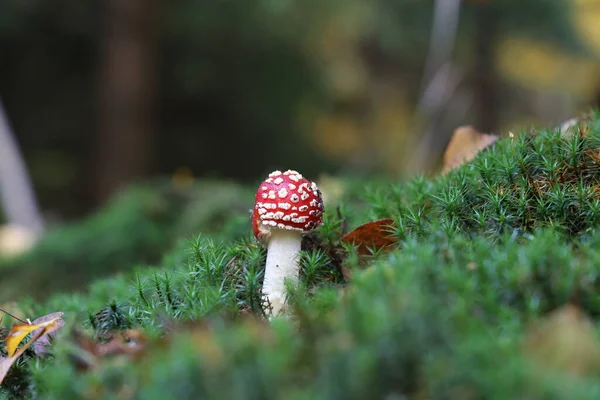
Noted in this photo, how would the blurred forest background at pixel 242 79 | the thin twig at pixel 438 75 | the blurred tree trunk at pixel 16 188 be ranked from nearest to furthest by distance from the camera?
1. the thin twig at pixel 438 75
2. the blurred tree trunk at pixel 16 188
3. the blurred forest background at pixel 242 79

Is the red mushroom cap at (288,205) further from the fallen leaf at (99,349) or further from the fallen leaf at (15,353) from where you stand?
the fallen leaf at (15,353)

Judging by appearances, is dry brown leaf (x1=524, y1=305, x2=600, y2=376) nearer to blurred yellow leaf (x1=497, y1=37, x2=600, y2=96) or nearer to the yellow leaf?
the yellow leaf

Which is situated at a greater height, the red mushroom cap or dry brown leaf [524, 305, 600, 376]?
the red mushroom cap

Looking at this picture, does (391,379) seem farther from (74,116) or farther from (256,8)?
(74,116)

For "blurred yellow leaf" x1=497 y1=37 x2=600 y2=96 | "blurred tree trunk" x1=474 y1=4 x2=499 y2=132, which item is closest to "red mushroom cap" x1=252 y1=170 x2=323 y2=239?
"blurred tree trunk" x1=474 y1=4 x2=499 y2=132

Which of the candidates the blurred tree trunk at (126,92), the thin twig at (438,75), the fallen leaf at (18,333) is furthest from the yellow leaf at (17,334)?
the blurred tree trunk at (126,92)

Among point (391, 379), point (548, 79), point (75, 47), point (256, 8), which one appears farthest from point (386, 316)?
point (548, 79)

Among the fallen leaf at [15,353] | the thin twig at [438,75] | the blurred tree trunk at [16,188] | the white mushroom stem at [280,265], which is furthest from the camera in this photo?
the blurred tree trunk at [16,188]
